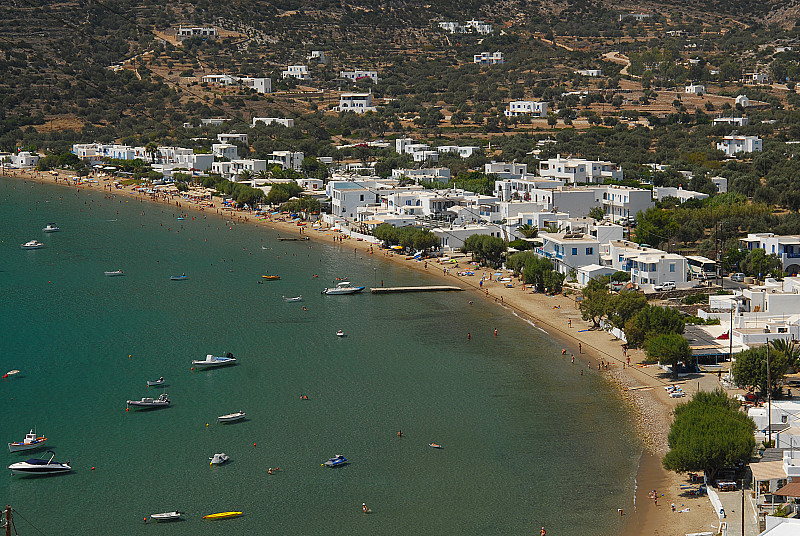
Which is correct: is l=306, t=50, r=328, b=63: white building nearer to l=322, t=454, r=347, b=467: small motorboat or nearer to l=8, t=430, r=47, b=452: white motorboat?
l=8, t=430, r=47, b=452: white motorboat

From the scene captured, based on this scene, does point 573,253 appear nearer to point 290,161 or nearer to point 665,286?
point 665,286

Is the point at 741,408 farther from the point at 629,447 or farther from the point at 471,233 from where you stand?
the point at 471,233

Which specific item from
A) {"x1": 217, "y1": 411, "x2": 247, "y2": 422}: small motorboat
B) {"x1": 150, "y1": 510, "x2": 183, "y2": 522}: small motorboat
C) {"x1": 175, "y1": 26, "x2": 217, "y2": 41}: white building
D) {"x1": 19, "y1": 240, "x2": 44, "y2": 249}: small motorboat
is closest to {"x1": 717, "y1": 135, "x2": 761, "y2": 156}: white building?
{"x1": 19, "y1": 240, "x2": 44, "y2": 249}: small motorboat

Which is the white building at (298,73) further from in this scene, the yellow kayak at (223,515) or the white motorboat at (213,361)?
the yellow kayak at (223,515)

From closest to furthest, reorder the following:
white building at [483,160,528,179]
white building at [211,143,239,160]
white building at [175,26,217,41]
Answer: white building at [483,160,528,179], white building at [211,143,239,160], white building at [175,26,217,41]

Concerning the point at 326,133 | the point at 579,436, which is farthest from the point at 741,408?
the point at 326,133

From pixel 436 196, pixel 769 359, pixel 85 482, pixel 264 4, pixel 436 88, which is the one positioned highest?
pixel 264 4
